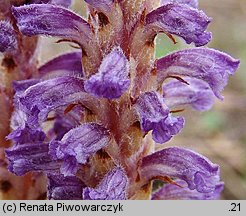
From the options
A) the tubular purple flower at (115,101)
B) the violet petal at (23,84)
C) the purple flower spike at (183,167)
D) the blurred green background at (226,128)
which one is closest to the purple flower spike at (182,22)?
the tubular purple flower at (115,101)

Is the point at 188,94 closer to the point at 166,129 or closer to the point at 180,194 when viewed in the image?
the point at 180,194

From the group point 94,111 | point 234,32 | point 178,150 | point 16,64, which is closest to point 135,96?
point 94,111

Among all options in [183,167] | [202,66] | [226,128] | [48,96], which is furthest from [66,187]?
[226,128]

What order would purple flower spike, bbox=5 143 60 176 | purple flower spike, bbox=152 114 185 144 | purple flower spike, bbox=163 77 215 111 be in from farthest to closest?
purple flower spike, bbox=163 77 215 111
purple flower spike, bbox=5 143 60 176
purple flower spike, bbox=152 114 185 144

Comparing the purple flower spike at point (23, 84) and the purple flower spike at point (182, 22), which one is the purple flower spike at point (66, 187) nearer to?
the purple flower spike at point (23, 84)

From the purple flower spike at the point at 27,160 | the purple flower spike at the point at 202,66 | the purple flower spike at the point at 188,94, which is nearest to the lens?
the purple flower spike at the point at 202,66
